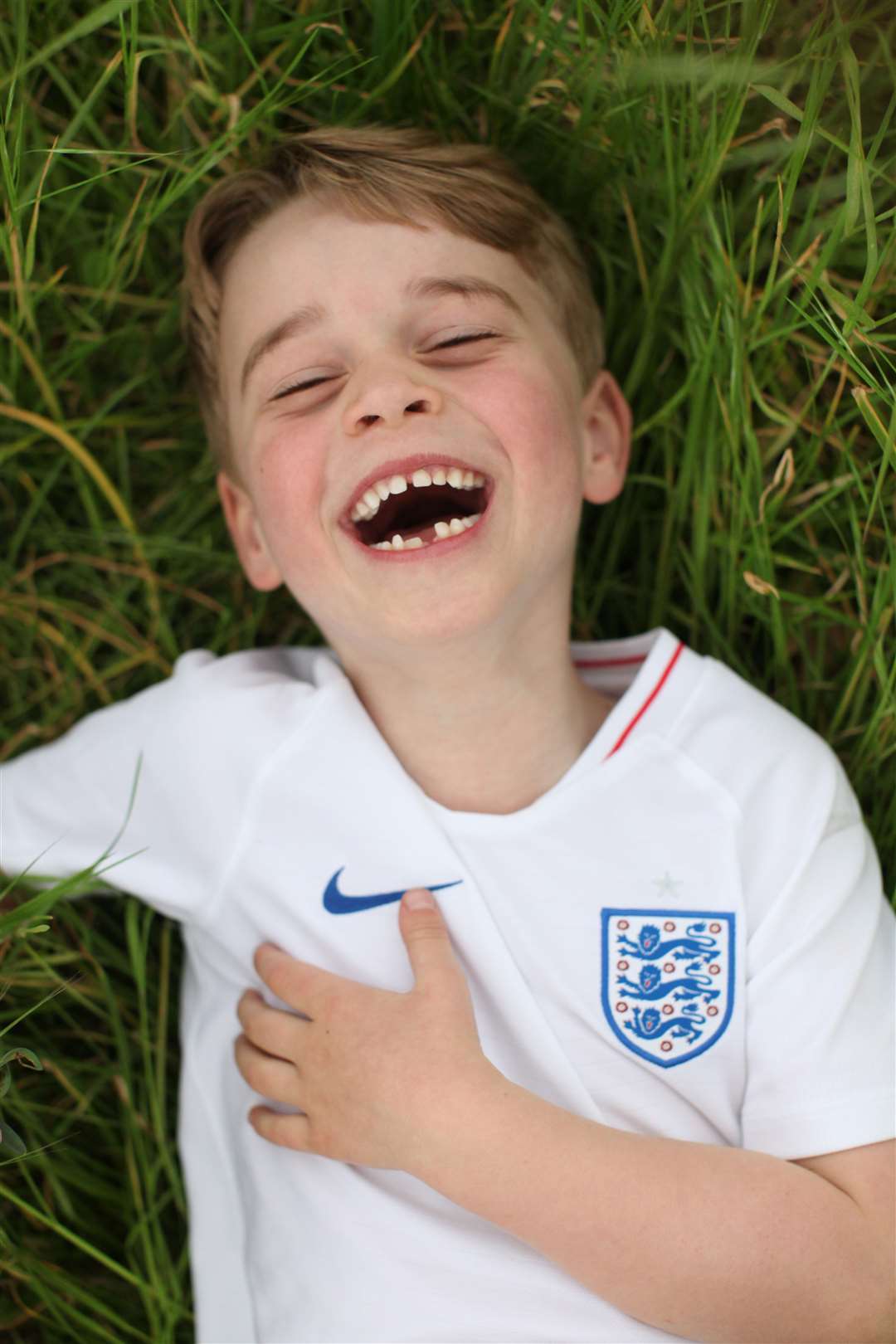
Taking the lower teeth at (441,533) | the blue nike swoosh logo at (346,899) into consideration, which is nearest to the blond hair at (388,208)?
the lower teeth at (441,533)

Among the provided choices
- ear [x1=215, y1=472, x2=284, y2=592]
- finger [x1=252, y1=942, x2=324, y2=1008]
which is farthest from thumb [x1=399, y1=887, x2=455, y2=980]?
ear [x1=215, y1=472, x2=284, y2=592]

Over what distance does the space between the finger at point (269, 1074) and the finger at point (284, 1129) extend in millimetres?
24

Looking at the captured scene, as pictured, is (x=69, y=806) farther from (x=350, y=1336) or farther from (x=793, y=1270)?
(x=793, y=1270)

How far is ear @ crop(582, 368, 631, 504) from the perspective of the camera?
197 cm

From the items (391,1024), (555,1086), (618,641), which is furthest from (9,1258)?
(618,641)

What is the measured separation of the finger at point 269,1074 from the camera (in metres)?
1.76

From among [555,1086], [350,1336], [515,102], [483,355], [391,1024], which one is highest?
[515,102]

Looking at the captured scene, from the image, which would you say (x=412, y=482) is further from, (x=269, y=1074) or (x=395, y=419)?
(x=269, y=1074)

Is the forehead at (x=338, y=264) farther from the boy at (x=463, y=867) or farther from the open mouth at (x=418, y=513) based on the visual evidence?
the open mouth at (x=418, y=513)

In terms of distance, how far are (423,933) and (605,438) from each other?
87cm

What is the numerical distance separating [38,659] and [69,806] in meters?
0.53

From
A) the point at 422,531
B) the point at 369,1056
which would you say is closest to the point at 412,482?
the point at 422,531

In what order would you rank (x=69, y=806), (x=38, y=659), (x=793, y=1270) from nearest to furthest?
(x=793, y=1270)
(x=69, y=806)
(x=38, y=659)

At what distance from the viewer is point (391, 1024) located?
5.49 feet
